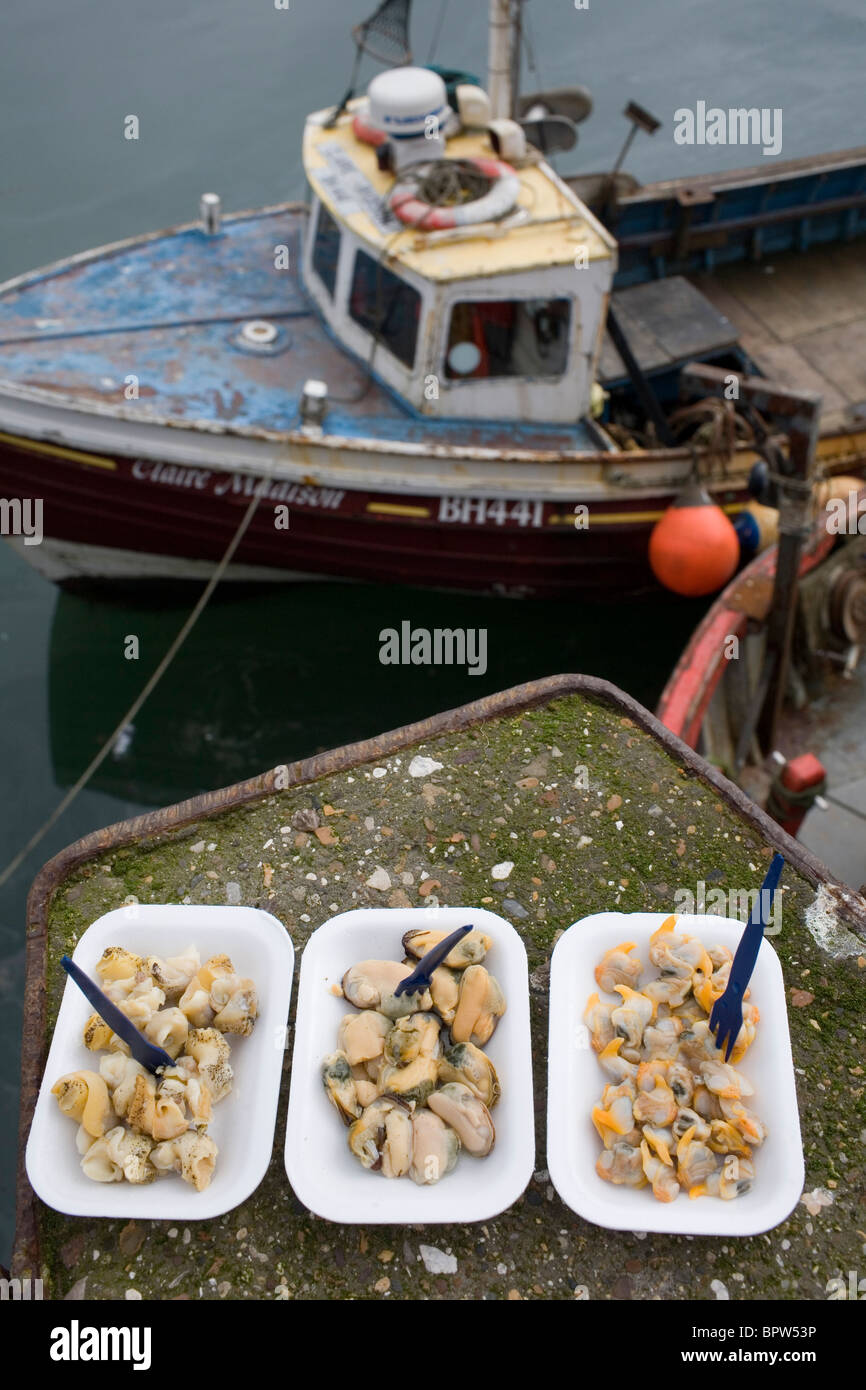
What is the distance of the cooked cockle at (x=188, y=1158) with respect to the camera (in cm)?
288

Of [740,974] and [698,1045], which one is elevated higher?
[740,974]

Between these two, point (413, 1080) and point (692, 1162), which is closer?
point (692, 1162)

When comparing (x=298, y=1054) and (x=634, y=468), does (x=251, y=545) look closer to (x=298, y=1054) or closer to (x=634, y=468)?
(x=634, y=468)

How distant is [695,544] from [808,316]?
11.3 ft

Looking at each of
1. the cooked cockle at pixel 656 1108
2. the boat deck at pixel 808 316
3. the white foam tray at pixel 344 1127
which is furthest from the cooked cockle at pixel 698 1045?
the boat deck at pixel 808 316

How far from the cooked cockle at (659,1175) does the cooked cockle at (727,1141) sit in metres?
0.13

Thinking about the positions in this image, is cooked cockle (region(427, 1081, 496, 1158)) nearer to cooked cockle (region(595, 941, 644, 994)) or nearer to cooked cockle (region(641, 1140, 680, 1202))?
cooked cockle (region(641, 1140, 680, 1202))

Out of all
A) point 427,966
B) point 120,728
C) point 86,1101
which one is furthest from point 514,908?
point 120,728

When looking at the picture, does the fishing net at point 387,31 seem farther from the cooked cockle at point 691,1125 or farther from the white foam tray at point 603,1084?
the cooked cockle at point 691,1125

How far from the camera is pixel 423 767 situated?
4.20 m

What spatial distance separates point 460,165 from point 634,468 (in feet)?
8.15

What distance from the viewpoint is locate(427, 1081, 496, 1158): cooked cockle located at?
2906 millimetres

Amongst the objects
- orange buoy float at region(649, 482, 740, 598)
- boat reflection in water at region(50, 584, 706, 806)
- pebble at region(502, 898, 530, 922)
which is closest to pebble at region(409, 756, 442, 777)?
pebble at region(502, 898, 530, 922)

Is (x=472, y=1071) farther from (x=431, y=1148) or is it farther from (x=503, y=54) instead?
(x=503, y=54)
